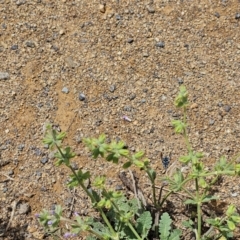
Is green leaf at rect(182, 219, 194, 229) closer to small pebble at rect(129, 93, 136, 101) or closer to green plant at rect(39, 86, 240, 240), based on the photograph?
green plant at rect(39, 86, 240, 240)

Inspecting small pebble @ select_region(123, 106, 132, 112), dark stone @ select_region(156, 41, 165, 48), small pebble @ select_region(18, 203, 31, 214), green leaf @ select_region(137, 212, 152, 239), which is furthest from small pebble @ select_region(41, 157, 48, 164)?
dark stone @ select_region(156, 41, 165, 48)

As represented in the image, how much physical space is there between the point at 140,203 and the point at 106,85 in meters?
0.79

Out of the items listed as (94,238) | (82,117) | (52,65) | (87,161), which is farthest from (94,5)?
(94,238)

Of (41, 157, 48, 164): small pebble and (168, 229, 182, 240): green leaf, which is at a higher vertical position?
(41, 157, 48, 164): small pebble

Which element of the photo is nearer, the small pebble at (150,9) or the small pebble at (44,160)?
the small pebble at (44,160)

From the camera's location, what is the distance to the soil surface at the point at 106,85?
3225 mm

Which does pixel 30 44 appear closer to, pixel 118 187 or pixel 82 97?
pixel 82 97

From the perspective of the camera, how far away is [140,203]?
3.06 m

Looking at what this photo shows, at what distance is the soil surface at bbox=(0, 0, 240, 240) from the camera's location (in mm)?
3225

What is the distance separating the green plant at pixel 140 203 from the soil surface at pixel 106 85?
18cm

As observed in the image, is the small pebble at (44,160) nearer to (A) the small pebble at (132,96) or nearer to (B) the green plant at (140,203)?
(B) the green plant at (140,203)

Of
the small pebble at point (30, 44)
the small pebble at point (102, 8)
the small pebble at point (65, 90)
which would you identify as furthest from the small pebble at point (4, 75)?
the small pebble at point (102, 8)

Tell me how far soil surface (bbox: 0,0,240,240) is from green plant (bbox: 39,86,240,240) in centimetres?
18

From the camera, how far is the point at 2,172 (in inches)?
127
